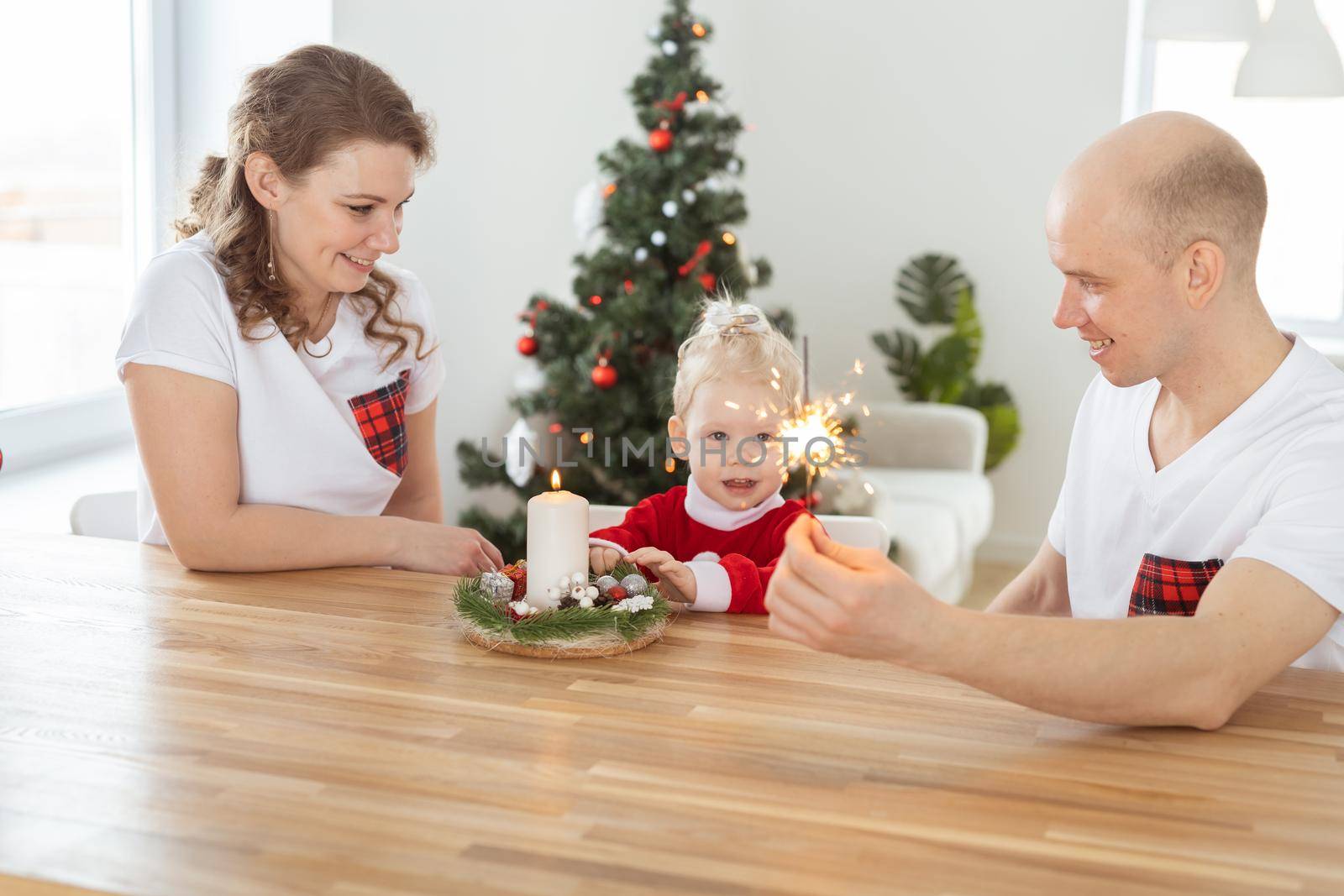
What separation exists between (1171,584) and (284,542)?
1.08m

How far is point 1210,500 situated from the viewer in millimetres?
1406

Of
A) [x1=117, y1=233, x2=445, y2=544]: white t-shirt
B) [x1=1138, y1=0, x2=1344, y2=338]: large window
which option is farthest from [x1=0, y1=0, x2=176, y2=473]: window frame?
[x1=1138, y1=0, x2=1344, y2=338]: large window

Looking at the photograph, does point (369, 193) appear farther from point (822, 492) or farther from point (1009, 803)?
point (822, 492)

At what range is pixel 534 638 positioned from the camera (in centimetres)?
130

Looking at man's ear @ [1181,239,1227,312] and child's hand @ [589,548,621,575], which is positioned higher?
man's ear @ [1181,239,1227,312]

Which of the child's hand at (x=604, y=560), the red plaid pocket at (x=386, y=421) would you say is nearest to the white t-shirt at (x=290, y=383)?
the red plaid pocket at (x=386, y=421)

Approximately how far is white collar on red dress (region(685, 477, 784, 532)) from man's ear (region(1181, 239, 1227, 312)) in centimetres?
63

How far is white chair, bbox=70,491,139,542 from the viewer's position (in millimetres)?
2020

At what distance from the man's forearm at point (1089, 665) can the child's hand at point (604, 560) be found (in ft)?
1.67

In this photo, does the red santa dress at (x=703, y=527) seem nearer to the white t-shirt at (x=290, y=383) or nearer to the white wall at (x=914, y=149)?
the white t-shirt at (x=290, y=383)

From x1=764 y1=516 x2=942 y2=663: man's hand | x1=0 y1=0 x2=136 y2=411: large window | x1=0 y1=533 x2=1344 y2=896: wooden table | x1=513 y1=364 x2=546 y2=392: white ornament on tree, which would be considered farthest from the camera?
x1=513 y1=364 x2=546 y2=392: white ornament on tree

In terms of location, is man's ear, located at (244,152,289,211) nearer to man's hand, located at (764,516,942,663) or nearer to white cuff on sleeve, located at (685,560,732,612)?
white cuff on sleeve, located at (685,560,732,612)

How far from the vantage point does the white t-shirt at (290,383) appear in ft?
5.44

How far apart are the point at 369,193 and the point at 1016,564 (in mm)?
4008
